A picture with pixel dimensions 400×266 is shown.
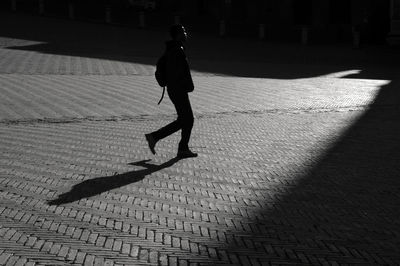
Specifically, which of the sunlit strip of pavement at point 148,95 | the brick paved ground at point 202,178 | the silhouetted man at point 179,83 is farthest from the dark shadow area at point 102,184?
the sunlit strip of pavement at point 148,95

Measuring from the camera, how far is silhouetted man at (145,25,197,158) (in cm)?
987

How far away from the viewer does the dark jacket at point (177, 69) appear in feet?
32.4

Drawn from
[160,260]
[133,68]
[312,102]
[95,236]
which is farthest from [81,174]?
[133,68]

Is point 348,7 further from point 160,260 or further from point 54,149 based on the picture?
point 160,260

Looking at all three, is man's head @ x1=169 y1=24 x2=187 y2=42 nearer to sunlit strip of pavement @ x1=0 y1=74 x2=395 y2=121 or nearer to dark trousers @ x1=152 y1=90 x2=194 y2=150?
dark trousers @ x1=152 y1=90 x2=194 y2=150

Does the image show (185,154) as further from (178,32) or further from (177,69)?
(178,32)

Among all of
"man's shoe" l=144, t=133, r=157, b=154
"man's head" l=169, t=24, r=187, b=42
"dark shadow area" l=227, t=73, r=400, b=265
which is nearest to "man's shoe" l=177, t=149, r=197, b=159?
"man's shoe" l=144, t=133, r=157, b=154

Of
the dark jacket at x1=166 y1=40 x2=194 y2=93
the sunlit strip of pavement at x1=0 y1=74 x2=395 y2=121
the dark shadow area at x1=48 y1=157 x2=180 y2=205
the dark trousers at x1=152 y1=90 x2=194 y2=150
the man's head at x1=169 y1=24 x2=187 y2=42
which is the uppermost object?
the man's head at x1=169 y1=24 x2=187 y2=42

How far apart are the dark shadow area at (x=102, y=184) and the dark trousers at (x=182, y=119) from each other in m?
0.66

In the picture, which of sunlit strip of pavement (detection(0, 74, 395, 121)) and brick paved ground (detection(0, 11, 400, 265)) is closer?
brick paved ground (detection(0, 11, 400, 265))

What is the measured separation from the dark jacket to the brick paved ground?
95cm

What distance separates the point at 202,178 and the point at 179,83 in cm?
163

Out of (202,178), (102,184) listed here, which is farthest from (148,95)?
(102,184)

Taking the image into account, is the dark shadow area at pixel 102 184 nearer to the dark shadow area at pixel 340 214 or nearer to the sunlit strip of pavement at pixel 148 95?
the dark shadow area at pixel 340 214
